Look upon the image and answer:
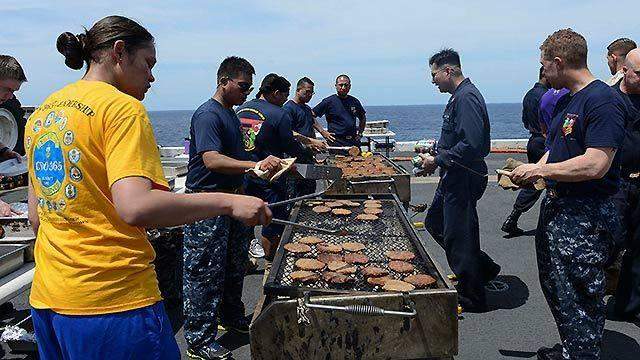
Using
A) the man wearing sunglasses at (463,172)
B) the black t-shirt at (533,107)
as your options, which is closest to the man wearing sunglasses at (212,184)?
the man wearing sunglasses at (463,172)

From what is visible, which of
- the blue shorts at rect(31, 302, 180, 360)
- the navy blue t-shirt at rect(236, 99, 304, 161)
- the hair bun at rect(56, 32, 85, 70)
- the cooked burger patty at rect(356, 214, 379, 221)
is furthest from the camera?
the navy blue t-shirt at rect(236, 99, 304, 161)

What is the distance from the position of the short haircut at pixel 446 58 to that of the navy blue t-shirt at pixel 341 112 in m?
4.85

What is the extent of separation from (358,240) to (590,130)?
162cm

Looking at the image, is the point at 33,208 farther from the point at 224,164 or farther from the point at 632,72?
the point at 632,72

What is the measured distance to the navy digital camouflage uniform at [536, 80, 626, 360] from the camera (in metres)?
3.01

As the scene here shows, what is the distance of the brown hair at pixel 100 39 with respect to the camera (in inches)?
71.9

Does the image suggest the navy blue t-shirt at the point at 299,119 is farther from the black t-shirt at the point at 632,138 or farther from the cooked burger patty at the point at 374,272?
the cooked burger patty at the point at 374,272

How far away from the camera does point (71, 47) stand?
1.88 meters

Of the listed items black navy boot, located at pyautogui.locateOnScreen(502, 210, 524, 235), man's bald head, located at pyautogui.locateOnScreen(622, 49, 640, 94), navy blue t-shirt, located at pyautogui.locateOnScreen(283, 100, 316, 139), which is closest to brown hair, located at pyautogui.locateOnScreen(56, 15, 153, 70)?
man's bald head, located at pyautogui.locateOnScreen(622, 49, 640, 94)

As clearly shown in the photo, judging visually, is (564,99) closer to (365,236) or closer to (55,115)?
(365,236)

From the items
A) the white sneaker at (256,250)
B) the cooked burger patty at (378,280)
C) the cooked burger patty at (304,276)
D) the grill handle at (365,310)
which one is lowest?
the white sneaker at (256,250)

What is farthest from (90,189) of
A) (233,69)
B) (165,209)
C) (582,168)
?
(582,168)

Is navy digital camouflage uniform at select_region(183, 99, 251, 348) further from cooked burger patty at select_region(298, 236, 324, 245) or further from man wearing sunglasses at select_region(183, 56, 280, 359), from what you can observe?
cooked burger patty at select_region(298, 236, 324, 245)

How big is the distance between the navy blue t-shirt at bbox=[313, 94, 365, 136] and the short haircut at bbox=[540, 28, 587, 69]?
260 inches
